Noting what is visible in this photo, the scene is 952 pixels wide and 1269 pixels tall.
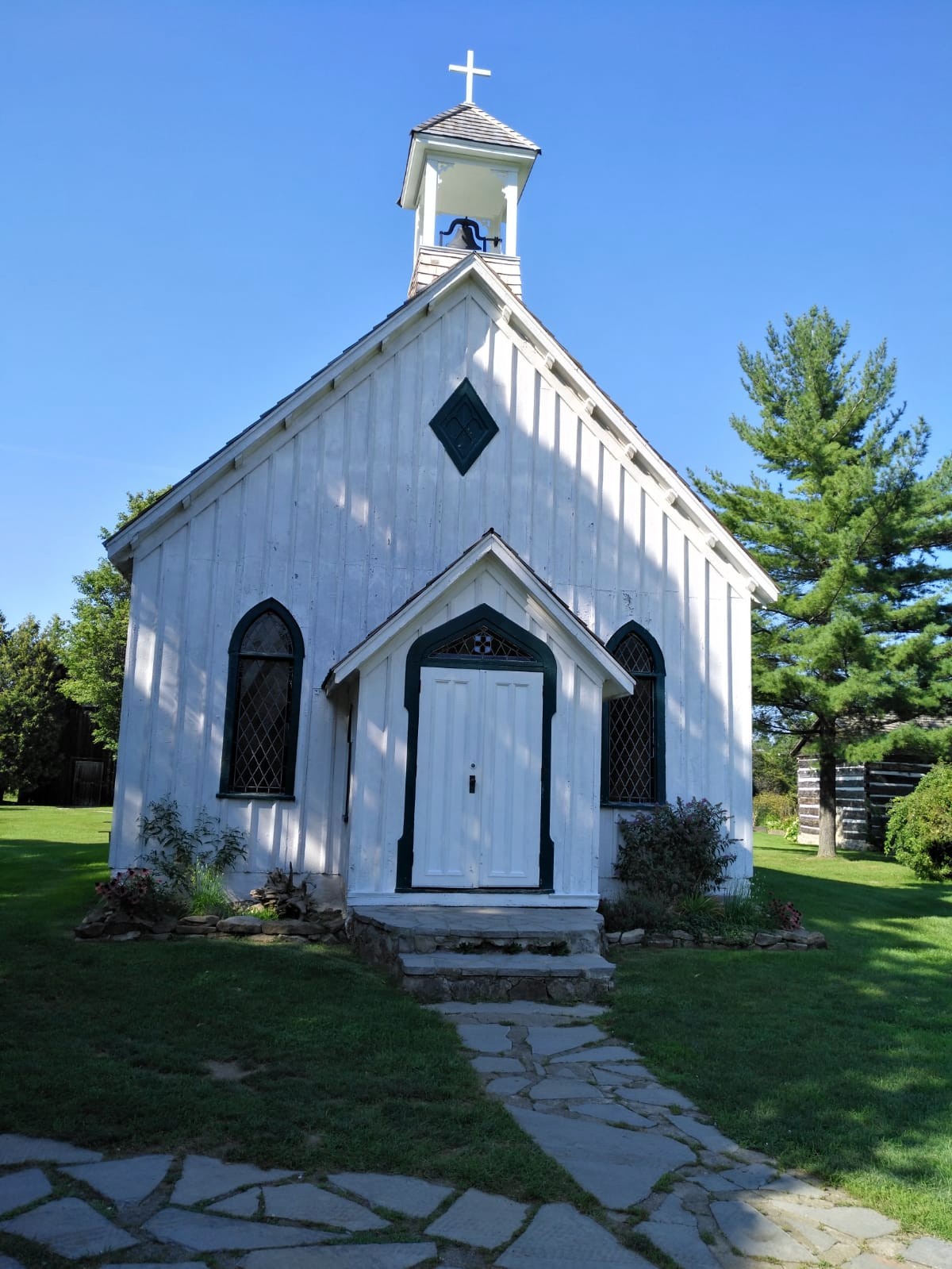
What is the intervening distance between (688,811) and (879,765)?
16.7m

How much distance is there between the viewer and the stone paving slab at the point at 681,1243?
389 cm

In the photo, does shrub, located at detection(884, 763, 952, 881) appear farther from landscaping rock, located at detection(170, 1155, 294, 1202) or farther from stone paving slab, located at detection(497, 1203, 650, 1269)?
landscaping rock, located at detection(170, 1155, 294, 1202)

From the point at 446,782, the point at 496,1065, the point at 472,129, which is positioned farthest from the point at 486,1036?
the point at 472,129

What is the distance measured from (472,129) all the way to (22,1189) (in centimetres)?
1477

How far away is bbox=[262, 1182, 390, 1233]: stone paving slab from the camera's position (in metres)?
4.08

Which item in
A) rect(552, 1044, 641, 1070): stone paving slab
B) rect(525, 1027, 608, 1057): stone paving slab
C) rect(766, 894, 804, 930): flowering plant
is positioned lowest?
rect(552, 1044, 641, 1070): stone paving slab

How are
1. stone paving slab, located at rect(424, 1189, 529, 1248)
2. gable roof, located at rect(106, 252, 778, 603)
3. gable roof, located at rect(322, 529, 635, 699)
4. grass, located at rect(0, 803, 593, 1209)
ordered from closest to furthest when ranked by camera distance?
stone paving slab, located at rect(424, 1189, 529, 1248)
grass, located at rect(0, 803, 593, 1209)
gable roof, located at rect(322, 529, 635, 699)
gable roof, located at rect(106, 252, 778, 603)

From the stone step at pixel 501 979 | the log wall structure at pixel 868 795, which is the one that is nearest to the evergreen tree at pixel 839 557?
the log wall structure at pixel 868 795

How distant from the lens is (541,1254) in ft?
12.7

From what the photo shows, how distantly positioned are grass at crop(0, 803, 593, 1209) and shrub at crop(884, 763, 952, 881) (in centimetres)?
1381

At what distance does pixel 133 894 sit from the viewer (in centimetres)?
1052

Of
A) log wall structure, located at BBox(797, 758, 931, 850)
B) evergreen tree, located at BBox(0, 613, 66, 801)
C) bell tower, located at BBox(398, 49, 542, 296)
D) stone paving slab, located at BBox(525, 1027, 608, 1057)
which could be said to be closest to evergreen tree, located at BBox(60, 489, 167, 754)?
evergreen tree, located at BBox(0, 613, 66, 801)

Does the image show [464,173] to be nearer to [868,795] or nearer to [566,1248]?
[566,1248]

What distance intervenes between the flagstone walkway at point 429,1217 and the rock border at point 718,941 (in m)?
5.64
